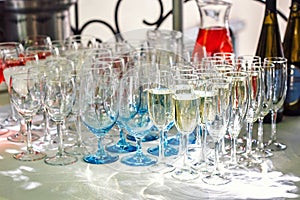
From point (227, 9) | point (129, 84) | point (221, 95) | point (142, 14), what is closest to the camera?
point (221, 95)

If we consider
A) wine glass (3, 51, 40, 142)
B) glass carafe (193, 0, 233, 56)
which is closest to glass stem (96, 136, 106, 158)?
wine glass (3, 51, 40, 142)

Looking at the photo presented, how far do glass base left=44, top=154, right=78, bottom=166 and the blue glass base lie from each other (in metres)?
0.03

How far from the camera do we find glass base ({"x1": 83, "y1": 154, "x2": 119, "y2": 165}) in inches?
40.5

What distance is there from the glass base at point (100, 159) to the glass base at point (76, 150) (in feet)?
0.12

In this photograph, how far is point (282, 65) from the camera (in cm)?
108

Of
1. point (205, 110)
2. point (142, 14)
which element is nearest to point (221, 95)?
point (205, 110)

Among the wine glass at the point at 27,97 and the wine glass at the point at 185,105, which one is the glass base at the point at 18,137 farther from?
the wine glass at the point at 185,105

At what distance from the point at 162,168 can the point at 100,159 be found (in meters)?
0.13

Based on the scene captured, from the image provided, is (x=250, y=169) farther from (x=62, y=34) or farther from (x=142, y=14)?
(x=142, y=14)

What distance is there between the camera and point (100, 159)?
1040 mm

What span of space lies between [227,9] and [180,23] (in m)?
0.18

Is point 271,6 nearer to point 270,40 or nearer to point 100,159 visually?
point 270,40

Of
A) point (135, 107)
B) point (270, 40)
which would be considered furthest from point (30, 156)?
point (270, 40)

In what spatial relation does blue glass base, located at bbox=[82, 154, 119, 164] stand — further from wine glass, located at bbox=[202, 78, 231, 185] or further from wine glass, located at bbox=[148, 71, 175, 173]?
wine glass, located at bbox=[202, 78, 231, 185]
